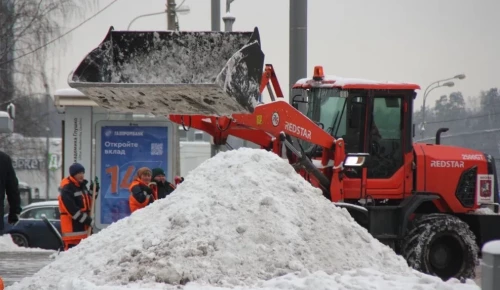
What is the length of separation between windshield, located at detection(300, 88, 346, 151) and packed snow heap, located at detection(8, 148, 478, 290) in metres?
3.33

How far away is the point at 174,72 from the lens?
1341 cm

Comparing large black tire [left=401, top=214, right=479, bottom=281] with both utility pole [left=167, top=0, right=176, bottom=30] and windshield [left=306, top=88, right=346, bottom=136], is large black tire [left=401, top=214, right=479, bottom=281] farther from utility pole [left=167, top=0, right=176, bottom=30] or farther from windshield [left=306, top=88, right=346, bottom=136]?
utility pole [left=167, top=0, right=176, bottom=30]

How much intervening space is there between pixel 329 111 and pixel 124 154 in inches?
250

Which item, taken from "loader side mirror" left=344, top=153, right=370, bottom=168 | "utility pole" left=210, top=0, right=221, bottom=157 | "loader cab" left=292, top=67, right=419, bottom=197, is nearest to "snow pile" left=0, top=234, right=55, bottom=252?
"utility pole" left=210, top=0, right=221, bottom=157

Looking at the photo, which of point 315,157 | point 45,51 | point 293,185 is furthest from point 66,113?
point 45,51

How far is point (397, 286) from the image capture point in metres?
10.1

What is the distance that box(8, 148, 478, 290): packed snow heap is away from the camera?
10070 millimetres

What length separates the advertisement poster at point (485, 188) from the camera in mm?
16203

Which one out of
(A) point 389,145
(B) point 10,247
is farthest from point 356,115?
(B) point 10,247

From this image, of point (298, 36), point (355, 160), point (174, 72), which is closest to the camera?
point (174, 72)

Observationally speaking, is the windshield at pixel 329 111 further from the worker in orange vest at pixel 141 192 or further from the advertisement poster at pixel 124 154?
the advertisement poster at pixel 124 154

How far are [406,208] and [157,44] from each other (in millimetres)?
4142

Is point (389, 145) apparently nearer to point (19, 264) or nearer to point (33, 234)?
point (19, 264)

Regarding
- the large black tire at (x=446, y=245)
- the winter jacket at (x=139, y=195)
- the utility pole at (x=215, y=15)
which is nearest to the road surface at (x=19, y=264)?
the winter jacket at (x=139, y=195)
